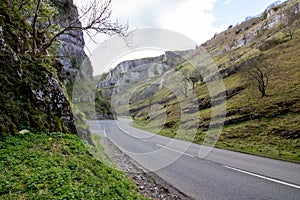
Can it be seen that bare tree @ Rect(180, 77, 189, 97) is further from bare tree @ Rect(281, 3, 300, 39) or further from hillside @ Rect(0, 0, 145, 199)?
hillside @ Rect(0, 0, 145, 199)

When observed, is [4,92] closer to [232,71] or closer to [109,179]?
[109,179]

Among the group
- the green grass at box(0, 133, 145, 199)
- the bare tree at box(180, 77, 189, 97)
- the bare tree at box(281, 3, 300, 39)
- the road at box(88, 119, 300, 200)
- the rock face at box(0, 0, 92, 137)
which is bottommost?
the road at box(88, 119, 300, 200)

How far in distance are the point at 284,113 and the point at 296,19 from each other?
1957 inches

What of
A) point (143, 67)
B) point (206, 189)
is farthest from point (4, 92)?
point (143, 67)

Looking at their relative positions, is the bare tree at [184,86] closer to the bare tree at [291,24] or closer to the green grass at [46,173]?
the bare tree at [291,24]

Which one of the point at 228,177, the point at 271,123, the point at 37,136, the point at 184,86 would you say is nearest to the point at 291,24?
the point at 184,86

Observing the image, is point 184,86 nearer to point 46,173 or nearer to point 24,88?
point 24,88

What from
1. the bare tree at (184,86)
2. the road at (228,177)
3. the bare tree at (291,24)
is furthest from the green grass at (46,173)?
the bare tree at (291,24)

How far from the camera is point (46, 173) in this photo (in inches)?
143

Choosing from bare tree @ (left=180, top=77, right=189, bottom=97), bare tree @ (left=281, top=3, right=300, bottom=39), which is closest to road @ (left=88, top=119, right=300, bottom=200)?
bare tree @ (left=180, top=77, right=189, bottom=97)

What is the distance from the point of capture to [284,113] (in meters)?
16.7

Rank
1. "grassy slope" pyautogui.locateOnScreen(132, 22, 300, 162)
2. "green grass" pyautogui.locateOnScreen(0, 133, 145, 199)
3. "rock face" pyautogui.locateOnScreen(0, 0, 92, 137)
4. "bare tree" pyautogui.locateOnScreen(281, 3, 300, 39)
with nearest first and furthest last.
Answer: "green grass" pyautogui.locateOnScreen(0, 133, 145, 199)
"rock face" pyautogui.locateOnScreen(0, 0, 92, 137)
"grassy slope" pyautogui.locateOnScreen(132, 22, 300, 162)
"bare tree" pyautogui.locateOnScreen(281, 3, 300, 39)

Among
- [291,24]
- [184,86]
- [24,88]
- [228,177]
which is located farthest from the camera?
[291,24]

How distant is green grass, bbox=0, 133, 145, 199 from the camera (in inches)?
124
